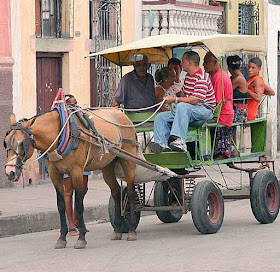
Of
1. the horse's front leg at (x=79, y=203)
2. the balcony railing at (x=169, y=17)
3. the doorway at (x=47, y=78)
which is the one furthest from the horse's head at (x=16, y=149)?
the balcony railing at (x=169, y=17)

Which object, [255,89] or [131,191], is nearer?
[131,191]

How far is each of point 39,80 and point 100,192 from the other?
3.11m

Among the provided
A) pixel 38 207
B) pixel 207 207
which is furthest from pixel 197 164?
pixel 38 207

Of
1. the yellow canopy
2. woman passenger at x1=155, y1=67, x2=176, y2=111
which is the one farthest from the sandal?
the yellow canopy

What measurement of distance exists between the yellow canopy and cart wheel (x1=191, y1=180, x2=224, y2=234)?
1537 mm

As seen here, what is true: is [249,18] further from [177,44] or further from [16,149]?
[16,149]

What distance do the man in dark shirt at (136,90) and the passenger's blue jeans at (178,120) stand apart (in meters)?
0.73

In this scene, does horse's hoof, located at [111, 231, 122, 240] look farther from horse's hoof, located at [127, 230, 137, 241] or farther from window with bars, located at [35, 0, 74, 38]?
window with bars, located at [35, 0, 74, 38]

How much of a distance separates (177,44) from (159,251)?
2.90 m

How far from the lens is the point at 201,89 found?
12719mm

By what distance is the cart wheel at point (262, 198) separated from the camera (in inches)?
523

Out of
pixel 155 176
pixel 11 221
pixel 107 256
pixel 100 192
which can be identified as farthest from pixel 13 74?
pixel 107 256

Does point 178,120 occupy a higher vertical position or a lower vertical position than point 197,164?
higher

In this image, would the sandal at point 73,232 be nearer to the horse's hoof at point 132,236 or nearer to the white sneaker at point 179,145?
the horse's hoof at point 132,236
